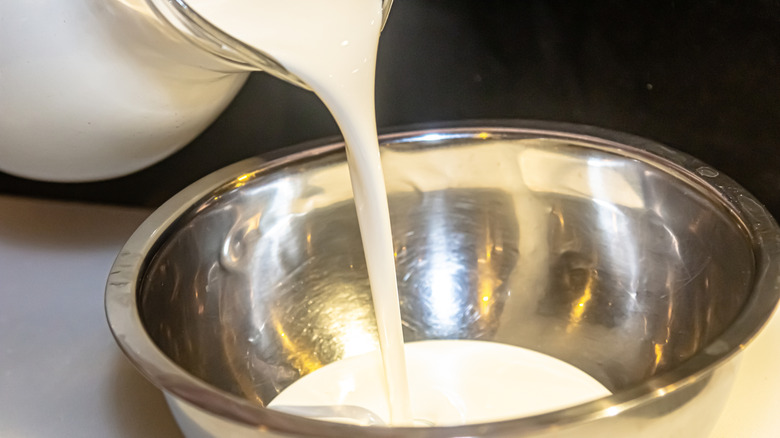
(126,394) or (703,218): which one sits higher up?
(703,218)

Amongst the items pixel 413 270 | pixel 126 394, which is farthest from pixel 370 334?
pixel 126 394

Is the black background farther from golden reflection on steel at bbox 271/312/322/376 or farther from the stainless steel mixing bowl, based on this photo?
golden reflection on steel at bbox 271/312/322/376

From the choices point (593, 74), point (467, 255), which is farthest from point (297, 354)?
point (593, 74)

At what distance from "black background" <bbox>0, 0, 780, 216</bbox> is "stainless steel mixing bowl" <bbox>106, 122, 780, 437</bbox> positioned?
60 millimetres

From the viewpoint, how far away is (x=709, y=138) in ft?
1.99

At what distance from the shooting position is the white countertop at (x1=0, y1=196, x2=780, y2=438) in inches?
19.9

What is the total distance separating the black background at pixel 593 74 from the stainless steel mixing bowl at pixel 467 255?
60 millimetres

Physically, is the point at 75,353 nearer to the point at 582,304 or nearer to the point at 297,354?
the point at 297,354

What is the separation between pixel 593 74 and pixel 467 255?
168 mm

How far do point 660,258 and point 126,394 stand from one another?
367 millimetres

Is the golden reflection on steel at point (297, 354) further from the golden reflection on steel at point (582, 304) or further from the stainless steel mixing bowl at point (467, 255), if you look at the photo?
the golden reflection on steel at point (582, 304)

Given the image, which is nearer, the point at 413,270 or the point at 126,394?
the point at 126,394

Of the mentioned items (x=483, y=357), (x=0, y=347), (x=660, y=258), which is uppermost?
→ (x=660, y=258)

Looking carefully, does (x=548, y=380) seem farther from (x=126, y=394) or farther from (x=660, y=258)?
(x=126, y=394)
